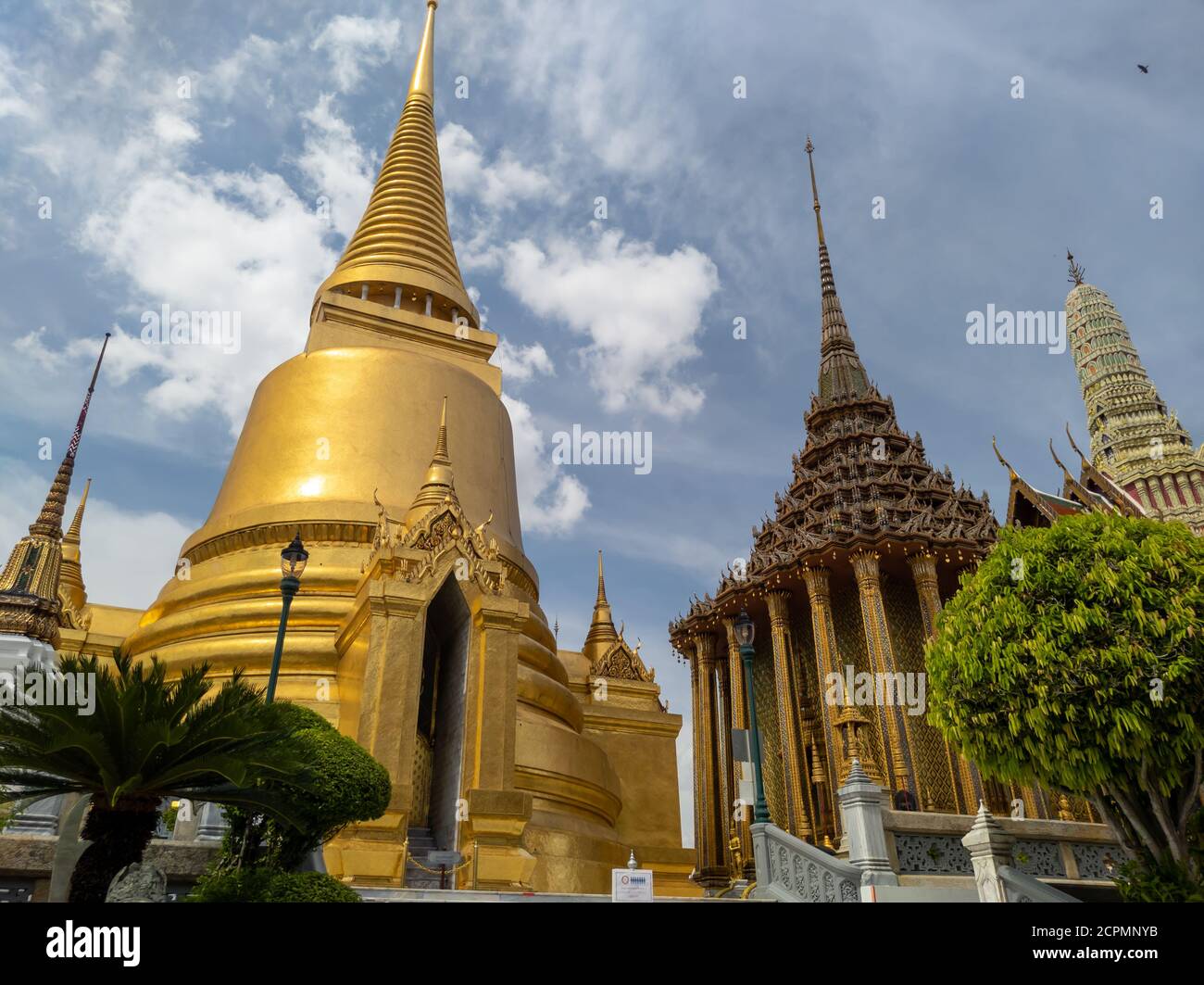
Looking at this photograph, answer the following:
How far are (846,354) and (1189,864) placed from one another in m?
26.8

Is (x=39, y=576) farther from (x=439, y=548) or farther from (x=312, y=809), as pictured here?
(x=312, y=809)

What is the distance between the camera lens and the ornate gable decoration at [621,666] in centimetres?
2014

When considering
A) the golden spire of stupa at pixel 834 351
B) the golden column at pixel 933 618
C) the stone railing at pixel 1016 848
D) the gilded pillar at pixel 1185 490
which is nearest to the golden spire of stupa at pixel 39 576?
the stone railing at pixel 1016 848

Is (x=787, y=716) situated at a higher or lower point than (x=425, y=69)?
lower

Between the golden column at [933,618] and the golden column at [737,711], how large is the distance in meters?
5.33

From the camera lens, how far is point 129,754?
20.7 ft

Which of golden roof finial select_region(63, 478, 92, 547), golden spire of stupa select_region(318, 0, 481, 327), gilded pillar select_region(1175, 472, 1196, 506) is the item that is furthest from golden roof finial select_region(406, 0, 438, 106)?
gilded pillar select_region(1175, 472, 1196, 506)

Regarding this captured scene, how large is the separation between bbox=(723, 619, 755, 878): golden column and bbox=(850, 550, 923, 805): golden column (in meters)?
3.72

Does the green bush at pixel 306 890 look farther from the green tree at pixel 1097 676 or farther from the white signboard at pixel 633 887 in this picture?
the green tree at pixel 1097 676

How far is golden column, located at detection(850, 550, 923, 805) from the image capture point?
21594 millimetres

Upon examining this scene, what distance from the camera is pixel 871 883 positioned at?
9234 millimetres

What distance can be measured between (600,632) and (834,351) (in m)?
17.6

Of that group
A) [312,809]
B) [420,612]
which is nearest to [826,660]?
[420,612]
